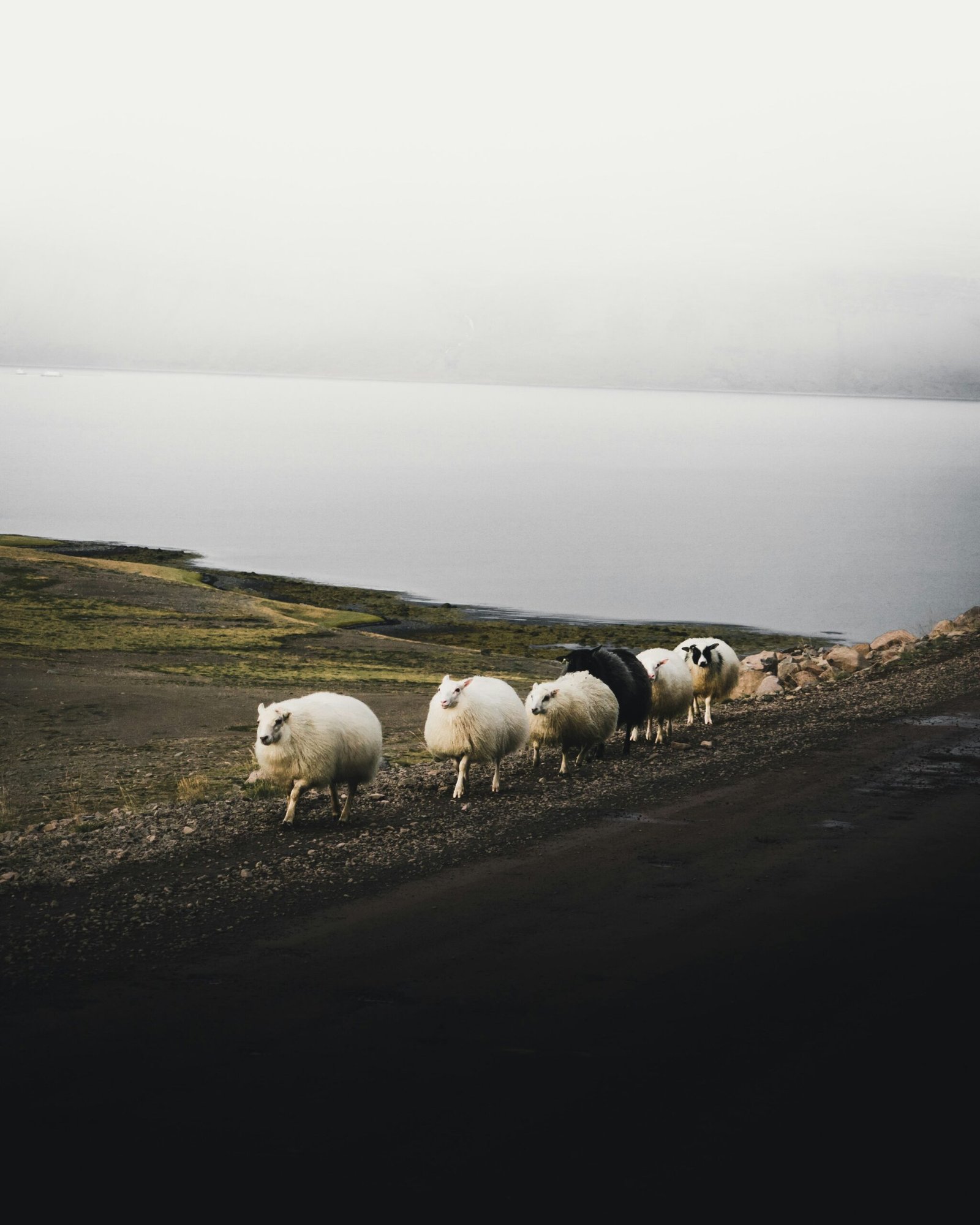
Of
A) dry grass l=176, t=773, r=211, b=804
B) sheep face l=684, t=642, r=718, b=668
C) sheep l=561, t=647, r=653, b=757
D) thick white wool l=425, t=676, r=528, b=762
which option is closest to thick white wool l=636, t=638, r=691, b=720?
sheep l=561, t=647, r=653, b=757

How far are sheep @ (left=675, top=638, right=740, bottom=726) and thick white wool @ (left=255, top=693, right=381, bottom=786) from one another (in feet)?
31.8

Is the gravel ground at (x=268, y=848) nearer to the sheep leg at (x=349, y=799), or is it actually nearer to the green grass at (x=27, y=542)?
the sheep leg at (x=349, y=799)

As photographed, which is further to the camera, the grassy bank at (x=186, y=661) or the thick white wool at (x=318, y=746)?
the grassy bank at (x=186, y=661)

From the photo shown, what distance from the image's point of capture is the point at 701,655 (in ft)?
77.8

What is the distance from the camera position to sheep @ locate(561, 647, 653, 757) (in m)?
20.1

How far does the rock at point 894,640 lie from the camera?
120ft

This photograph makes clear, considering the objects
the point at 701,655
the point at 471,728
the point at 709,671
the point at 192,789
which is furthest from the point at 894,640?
→ the point at 192,789

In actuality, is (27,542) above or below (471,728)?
above

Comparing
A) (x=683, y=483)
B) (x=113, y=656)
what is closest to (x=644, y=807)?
(x=113, y=656)

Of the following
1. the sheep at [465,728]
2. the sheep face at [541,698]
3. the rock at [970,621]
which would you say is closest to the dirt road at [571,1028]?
the sheep at [465,728]

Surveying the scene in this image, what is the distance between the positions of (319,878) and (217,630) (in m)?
37.8

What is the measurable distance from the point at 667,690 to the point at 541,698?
4113 mm

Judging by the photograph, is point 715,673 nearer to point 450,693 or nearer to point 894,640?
point 450,693

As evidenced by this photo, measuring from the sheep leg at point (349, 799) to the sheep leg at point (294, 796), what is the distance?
611 mm
